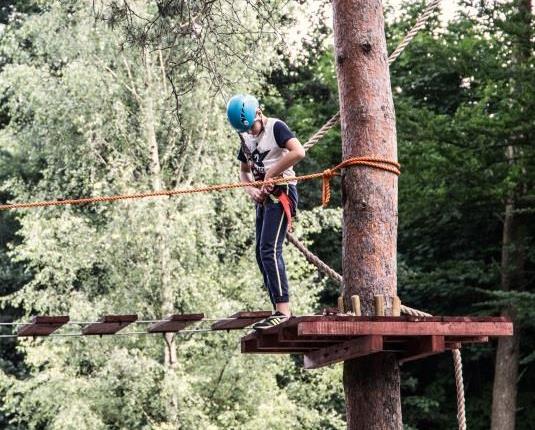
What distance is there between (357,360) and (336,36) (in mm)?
1258

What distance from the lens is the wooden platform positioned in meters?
3.59

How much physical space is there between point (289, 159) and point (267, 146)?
216 mm

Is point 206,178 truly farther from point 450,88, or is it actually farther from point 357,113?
point 357,113

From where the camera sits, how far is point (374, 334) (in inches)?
142

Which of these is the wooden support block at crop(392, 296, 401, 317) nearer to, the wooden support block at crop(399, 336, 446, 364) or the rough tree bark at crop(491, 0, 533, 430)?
the wooden support block at crop(399, 336, 446, 364)

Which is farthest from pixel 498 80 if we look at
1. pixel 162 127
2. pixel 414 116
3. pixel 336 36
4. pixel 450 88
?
pixel 336 36

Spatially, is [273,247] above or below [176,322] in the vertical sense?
above

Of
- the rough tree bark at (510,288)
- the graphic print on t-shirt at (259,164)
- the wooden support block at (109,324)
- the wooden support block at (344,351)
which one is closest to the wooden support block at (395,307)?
the wooden support block at (344,351)

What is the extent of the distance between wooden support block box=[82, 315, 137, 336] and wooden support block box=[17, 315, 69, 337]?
25cm

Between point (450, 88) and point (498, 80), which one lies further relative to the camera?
point (450, 88)

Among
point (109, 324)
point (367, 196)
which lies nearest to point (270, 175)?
point (367, 196)

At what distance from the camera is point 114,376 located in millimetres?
12055

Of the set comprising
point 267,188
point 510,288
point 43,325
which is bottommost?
Result: point 43,325

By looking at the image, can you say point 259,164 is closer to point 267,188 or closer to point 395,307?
point 267,188
